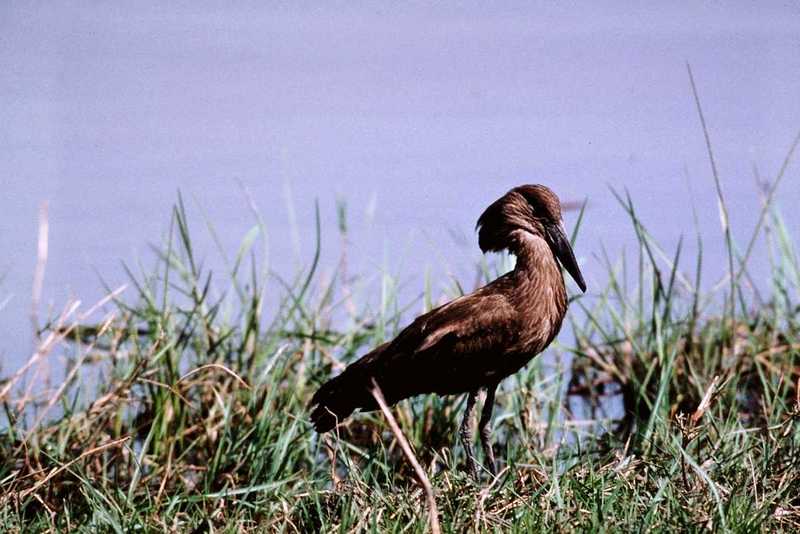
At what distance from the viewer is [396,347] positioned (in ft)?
Answer: 15.7

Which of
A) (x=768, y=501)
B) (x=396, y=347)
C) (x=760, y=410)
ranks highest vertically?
(x=396, y=347)

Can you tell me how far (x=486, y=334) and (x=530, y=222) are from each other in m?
0.58

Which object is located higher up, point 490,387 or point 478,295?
point 478,295

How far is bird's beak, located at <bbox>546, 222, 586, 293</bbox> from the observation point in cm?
484

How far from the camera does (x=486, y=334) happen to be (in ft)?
15.3

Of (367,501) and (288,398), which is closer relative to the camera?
(367,501)

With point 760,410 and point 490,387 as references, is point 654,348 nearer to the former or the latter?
point 760,410

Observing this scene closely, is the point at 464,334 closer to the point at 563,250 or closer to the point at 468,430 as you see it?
the point at 468,430

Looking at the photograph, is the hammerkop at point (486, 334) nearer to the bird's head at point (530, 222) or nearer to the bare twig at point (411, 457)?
the bird's head at point (530, 222)

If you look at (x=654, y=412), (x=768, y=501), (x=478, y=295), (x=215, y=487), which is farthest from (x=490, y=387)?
(x=768, y=501)

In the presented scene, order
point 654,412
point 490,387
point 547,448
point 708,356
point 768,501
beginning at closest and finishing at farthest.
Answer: point 768,501 < point 654,412 < point 490,387 < point 547,448 < point 708,356

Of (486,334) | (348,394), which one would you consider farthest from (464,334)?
→ (348,394)

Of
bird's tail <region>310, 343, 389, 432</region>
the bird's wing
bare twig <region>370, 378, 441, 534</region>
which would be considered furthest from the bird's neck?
bare twig <region>370, 378, 441, 534</region>

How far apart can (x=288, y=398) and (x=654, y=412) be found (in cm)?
176
